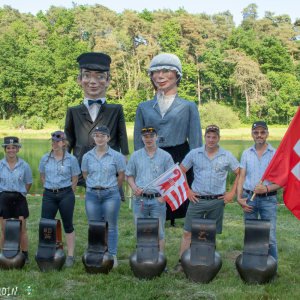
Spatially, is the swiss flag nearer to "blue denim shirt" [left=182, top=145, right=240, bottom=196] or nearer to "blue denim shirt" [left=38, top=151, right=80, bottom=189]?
"blue denim shirt" [left=182, top=145, right=240, bottom=196]

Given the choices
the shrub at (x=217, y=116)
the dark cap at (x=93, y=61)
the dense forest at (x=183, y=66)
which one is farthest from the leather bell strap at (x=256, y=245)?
the dense forest at (x=183, y=66)

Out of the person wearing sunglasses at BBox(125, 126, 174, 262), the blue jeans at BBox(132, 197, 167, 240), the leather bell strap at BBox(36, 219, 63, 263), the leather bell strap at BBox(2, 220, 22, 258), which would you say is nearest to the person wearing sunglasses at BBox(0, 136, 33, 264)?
the leather bell strap at BBox(2, 220, 22, 258)

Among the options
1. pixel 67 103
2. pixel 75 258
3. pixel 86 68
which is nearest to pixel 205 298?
pixel 75 258

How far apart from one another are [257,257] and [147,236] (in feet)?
4.07

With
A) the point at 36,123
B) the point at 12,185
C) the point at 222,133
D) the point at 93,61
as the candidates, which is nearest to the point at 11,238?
the point at 12,185

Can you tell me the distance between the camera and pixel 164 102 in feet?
18.2

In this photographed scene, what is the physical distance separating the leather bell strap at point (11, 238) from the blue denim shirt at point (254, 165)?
9.28ft

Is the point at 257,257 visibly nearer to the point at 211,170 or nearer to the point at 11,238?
the point at 211,170

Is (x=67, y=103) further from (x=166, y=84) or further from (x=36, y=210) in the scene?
(x=166, y=84)

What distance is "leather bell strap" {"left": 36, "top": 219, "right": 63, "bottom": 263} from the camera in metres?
4.48

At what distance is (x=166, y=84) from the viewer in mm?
5504

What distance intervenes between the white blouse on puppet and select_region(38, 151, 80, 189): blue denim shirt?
154 cm

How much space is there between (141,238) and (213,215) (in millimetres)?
907

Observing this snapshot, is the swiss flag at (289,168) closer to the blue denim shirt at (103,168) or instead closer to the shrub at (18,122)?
the blue denim shirt at (103,168)
